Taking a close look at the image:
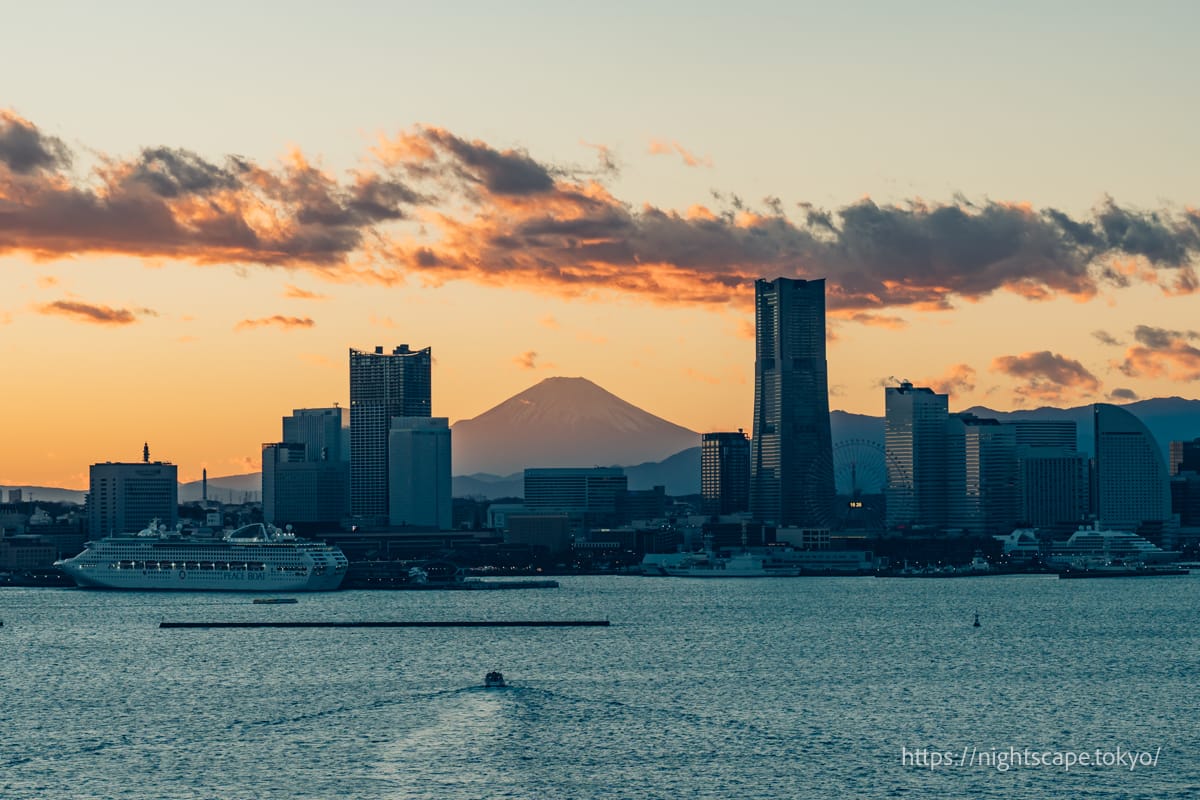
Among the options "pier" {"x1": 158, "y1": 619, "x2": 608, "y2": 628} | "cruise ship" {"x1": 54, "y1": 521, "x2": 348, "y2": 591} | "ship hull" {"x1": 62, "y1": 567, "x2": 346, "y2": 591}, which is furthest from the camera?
"cruise ship" {"x1": 54, "y1": 521, "x2": 348, "y2": 591}

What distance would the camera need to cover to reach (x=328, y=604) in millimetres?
163625

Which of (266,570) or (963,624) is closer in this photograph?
(963,624)

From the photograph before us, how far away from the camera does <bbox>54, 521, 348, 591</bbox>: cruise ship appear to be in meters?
187

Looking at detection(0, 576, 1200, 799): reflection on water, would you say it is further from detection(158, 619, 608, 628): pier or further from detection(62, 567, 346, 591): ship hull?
detection(62, 567, 346, 591): ship hull

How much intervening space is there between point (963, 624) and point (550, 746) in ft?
233

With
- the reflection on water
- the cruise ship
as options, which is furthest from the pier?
the cruise ship

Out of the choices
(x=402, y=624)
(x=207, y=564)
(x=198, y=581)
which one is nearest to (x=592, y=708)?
(x=402, y=624)

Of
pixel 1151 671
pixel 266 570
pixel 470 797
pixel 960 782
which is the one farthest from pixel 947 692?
pixel 266 570

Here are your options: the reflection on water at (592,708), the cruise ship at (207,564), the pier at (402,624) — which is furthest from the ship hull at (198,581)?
the pier at (402,624)

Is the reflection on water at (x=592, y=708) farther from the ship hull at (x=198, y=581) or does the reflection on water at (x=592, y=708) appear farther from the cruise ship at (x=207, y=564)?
the cruise ship at (x=207, y=564)

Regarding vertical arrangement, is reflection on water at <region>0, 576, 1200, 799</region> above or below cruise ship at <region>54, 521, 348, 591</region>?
below

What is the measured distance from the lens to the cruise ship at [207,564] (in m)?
187

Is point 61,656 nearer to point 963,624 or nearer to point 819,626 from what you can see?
point 819,626

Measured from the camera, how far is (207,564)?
626 feet
